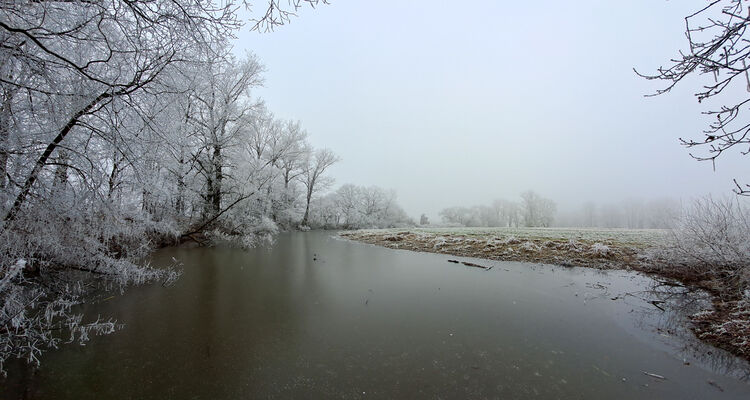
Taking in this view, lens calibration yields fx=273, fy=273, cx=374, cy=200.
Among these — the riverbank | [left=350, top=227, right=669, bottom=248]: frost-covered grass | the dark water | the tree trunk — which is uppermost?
the tree trunk

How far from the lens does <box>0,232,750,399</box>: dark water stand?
2.53 m

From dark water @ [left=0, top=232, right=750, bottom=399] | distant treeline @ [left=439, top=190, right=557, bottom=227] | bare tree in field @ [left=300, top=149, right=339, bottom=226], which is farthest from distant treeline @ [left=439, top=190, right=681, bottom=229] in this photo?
dark water @ [left=0, top=232, right=750, bottom=399]

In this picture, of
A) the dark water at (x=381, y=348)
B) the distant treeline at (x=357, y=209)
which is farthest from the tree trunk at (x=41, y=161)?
the distant treeline at (x=357, y=209)

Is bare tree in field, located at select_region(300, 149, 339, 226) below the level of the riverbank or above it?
above

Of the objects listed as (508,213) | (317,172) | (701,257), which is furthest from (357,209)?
(701,257)

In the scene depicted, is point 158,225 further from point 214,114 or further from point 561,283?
point 561,283

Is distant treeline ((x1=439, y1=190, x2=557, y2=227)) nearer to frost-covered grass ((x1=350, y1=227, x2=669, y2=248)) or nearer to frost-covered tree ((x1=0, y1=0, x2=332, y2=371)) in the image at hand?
frost-covered grass ((x1=350, y1=227, x2=669, y2=248))

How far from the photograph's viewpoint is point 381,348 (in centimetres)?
329

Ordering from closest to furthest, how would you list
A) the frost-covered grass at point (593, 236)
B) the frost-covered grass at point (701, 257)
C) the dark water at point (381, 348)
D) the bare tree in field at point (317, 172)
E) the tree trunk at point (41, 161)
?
the dark water at point (381, 348) → the tree trunk at point (41, 161) → the frost-covered grass at point (701, 257) → the frost-covered grass at point (593, 236) → the bare tree in field at point (317, 172)

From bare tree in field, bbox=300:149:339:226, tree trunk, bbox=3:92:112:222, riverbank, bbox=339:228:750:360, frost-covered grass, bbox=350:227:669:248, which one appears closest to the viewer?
tree trunk, bbox=3:92:112:222

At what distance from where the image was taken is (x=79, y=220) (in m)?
3.62

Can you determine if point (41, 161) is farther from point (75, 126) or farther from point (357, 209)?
point (357, 209)

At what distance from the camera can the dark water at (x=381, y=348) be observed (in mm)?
2525

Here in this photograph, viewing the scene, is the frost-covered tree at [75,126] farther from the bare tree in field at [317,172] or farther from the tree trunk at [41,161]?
the bare tree in field at [317,172]
